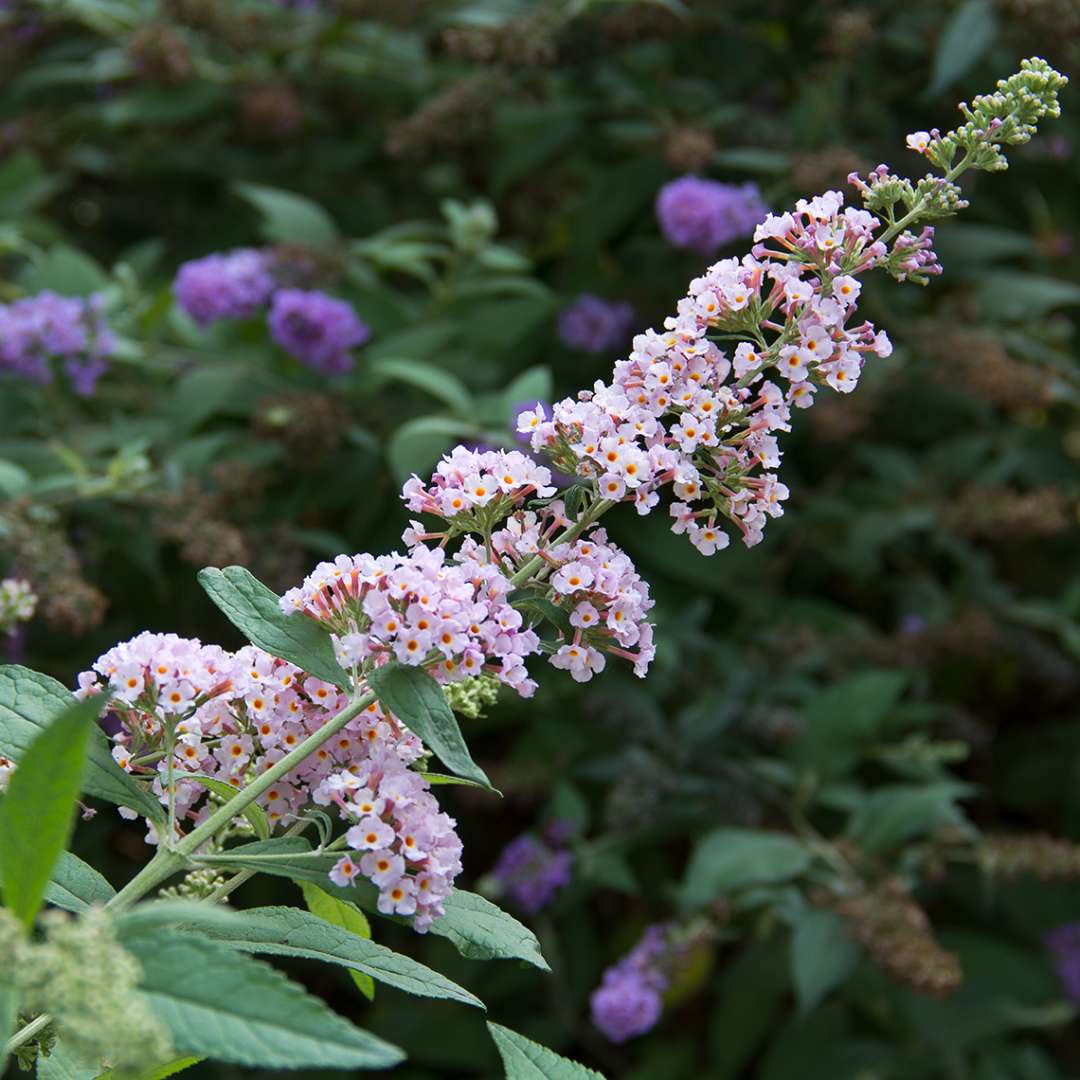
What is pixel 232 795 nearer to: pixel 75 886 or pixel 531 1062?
pixel 75 886

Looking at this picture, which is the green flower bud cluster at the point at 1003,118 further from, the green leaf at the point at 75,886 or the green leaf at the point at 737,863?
the green leaf at the point at 737,863

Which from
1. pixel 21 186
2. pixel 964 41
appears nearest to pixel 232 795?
pixel 964 41

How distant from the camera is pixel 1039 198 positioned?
3.22 m

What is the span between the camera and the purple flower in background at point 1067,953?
277 cm

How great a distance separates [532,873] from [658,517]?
710mm

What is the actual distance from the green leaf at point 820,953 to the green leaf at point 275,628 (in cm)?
138

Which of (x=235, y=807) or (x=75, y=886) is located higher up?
(x=235, y=807)

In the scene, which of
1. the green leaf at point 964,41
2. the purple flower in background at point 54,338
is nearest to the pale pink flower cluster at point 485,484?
the purple flower in background at point 54,338

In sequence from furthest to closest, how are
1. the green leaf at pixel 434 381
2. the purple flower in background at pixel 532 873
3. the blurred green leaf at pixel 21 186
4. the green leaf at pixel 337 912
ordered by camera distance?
the blurred green leaf at pixel 21 186 → the purple flower in background at pixel 532 873 → the green leaf at pixel 434 381 → the green leaf at pixel 337 912

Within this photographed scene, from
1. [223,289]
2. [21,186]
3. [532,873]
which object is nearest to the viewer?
[532,873]

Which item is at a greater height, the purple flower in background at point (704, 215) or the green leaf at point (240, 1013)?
the green leaf at point (240, 1013)

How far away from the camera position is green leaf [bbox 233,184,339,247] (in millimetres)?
2822

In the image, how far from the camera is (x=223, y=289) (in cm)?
261

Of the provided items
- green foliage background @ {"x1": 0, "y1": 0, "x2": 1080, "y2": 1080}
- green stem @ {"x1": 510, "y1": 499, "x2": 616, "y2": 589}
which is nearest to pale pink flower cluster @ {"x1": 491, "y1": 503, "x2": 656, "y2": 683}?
green stem @ {"x1": 510, "y1": 499, "x2": 616, "y2": 589}
